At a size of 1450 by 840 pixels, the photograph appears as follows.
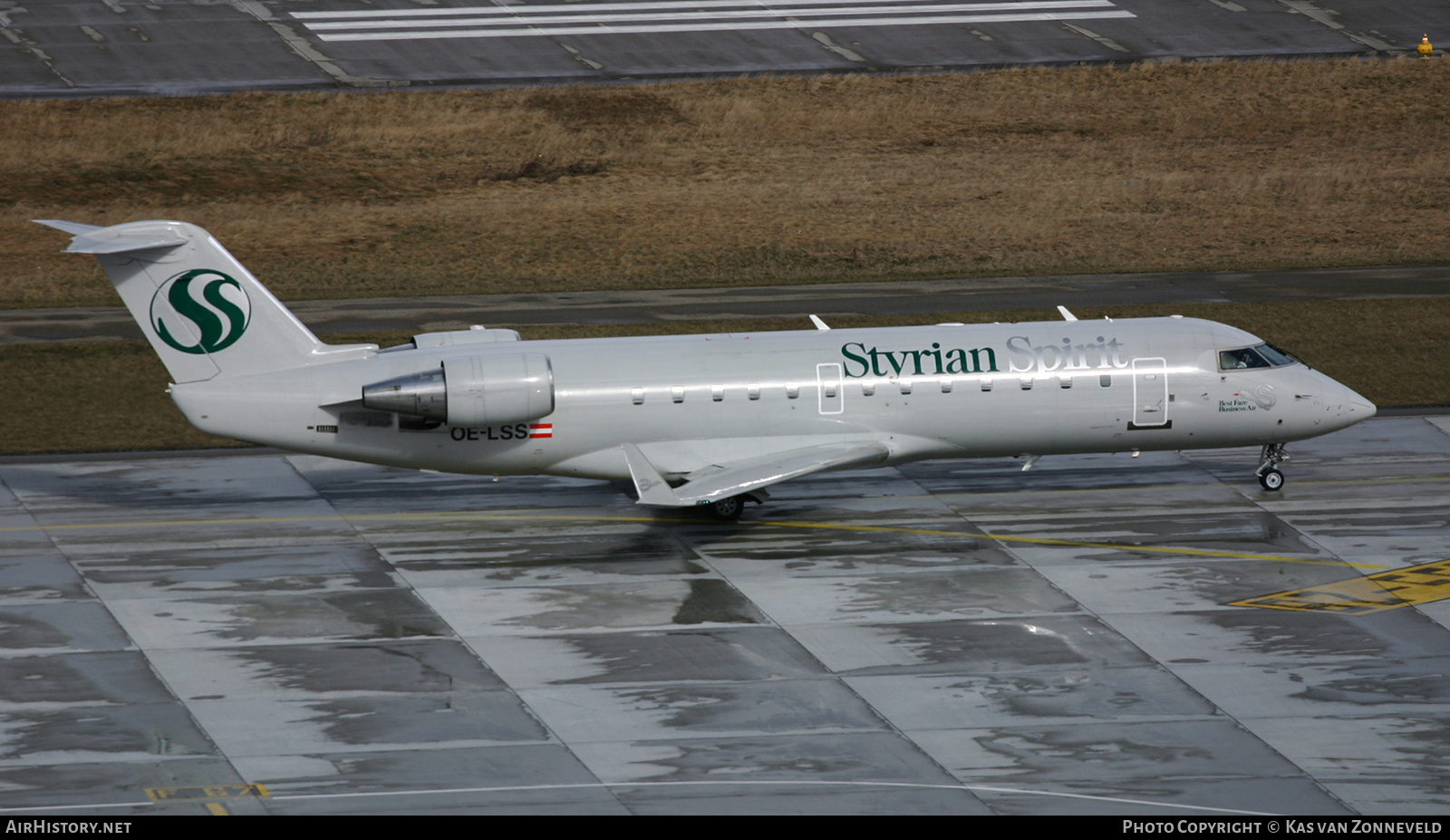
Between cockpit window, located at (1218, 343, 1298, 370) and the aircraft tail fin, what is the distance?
17764 millimetres

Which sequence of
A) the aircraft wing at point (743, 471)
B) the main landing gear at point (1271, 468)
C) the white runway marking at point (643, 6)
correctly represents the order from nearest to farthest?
1. the aircraft wing at point (743, 471)
2. the main landing gear at point (1271, 468)
3. the white runway marking at point (643, 6)

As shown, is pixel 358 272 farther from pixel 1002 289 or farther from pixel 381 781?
pixel 381 781

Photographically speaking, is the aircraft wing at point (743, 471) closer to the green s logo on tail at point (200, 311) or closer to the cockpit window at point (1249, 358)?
the cockpit window at point (1249, 358)

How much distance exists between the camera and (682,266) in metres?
55.8

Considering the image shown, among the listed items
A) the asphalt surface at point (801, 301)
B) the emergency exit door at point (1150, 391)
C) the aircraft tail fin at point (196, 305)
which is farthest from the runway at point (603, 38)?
the emergency exit door at point (1150, 391)

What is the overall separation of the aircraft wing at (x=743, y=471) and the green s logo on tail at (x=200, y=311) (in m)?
7.60

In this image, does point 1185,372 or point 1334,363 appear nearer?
point 1185,372

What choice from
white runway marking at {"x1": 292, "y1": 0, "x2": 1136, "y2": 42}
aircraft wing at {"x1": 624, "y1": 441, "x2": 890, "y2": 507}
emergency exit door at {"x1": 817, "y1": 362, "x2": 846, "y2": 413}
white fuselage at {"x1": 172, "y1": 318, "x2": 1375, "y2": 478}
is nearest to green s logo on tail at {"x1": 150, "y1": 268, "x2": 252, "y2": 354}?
white fuselage at {"x1": 172, "y1": 318, "x2": 1375, "y2": 478}

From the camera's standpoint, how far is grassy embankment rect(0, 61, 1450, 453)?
55781 mm

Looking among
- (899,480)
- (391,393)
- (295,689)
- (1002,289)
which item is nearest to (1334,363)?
(1002,289)

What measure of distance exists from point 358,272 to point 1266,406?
3252 centimetres

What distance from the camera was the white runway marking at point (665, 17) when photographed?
74.9 m

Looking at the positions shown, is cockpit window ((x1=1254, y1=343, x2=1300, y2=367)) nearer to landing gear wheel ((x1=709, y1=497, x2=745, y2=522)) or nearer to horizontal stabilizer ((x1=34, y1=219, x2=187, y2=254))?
landing gear wheel ((x1=709, y1=497, x2=745, y2=522))
